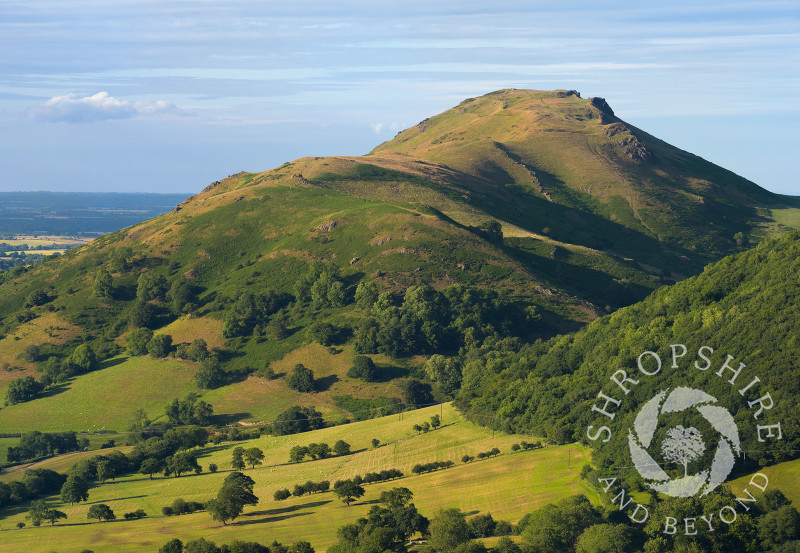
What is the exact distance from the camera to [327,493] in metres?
97.1

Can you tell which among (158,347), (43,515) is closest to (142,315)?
(158,347)

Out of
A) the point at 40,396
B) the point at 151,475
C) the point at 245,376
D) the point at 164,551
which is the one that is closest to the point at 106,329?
the point at 40,396

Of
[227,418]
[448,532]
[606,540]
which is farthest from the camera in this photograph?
[227,418]

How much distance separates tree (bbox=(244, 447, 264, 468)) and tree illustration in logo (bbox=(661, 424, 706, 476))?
59031mm

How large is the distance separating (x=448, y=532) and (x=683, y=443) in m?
28.5

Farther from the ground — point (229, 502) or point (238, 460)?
point (229, 502)

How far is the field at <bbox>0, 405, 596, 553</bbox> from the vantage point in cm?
8288

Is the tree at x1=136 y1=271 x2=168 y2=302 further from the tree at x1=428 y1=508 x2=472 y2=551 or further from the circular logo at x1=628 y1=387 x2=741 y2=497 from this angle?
the circular logo at x1=628 y1=387 x2=741 y2=497

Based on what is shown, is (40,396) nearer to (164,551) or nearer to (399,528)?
(164,551)

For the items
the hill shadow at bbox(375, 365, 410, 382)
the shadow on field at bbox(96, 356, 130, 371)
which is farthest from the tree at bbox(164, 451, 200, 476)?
the shadow on field at bbox(96, 356, 130, 371)

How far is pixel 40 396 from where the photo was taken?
15838 centimetres

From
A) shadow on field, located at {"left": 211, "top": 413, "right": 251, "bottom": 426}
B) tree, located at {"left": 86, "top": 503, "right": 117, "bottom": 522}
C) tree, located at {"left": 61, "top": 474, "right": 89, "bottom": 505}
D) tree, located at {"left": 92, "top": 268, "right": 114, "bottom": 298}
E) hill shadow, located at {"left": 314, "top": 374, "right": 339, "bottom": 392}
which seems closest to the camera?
tree, located at {"left": 86, "top": 503, "right": 117, "bottom": 522}

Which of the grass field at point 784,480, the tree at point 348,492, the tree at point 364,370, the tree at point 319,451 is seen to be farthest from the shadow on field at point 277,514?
the tree at point 364,370

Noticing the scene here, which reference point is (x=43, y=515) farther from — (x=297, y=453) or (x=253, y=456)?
(x=297, y=453)
